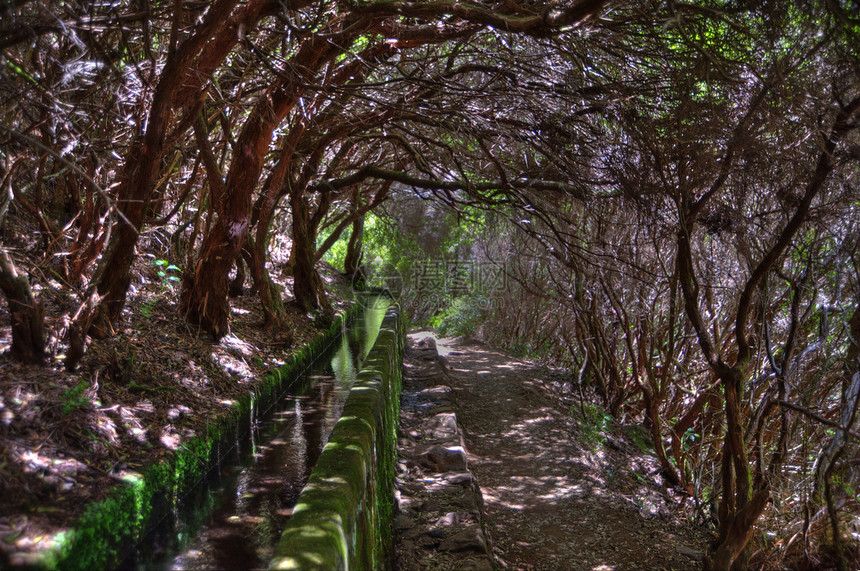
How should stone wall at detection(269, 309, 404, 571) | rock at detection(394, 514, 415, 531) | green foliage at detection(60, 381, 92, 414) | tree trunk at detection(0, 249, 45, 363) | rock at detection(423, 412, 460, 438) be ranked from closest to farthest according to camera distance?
stone wall at detection(269, 309, 404, 571) → green foliage at detection(60, 381, 92, 414) → tree trunk at detection(0, 249, 45, 363) → rock at detection(394, 514, 415, 531) → rock at detection(423, 412, 460, 438)

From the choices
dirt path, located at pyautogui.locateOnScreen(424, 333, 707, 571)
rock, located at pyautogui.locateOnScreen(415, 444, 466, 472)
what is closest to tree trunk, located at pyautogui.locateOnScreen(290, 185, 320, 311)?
dirt path, located at pyautogui.locateOnScreen(424, 333, 707, 571)

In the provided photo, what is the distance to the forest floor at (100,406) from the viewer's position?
Answer: 3029 millimetres

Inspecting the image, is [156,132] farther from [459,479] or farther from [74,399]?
[459,479]

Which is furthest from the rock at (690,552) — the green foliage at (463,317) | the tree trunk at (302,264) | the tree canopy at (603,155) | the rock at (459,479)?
the green foliage at (463,317)

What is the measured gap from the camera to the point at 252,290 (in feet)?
36.3

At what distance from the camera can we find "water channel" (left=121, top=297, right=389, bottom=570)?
12.1ft

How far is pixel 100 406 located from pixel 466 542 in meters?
2.99

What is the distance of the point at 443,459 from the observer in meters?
6.46

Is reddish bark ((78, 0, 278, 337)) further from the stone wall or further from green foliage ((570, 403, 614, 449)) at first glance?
green foliage ((570, 403, 614, 449))

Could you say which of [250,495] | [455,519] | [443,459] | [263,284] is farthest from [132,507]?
[263,284]

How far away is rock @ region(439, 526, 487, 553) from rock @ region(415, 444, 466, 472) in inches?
55.7

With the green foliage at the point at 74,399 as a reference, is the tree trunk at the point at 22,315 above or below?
above

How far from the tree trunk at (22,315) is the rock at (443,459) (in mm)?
3841

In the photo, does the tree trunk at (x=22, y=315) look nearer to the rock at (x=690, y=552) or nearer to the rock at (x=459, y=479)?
the rock at (x=459, y=479)
